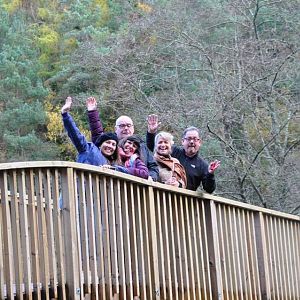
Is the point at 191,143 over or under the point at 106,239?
over

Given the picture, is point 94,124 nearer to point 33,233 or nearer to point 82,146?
point 82,146

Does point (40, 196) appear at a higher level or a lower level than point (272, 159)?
lower

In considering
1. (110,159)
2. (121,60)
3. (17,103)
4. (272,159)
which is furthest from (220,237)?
(17,103)

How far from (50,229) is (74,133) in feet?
3.77

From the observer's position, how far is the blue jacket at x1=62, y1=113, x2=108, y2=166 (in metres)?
5.37

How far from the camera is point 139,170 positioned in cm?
551

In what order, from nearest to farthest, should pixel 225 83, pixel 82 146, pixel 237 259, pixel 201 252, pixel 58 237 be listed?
pixel 58 237
pixel 82 146
pixel 201 252
pixel 237 259
pixel 225 83

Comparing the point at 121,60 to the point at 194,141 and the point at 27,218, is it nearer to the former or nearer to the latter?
the point at 194,141

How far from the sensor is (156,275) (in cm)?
542

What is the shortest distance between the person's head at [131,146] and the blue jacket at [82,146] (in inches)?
11.7

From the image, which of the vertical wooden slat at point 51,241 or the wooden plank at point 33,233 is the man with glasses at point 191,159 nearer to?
the vertical wooden slat at point 51,241

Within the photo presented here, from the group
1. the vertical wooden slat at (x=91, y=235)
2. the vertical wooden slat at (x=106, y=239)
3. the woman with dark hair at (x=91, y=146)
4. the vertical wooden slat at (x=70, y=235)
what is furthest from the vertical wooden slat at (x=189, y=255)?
the vertical wooden slat at (x=70, y=235)

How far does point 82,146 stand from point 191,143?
158cm

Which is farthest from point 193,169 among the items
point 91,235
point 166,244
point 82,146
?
point 91,235
